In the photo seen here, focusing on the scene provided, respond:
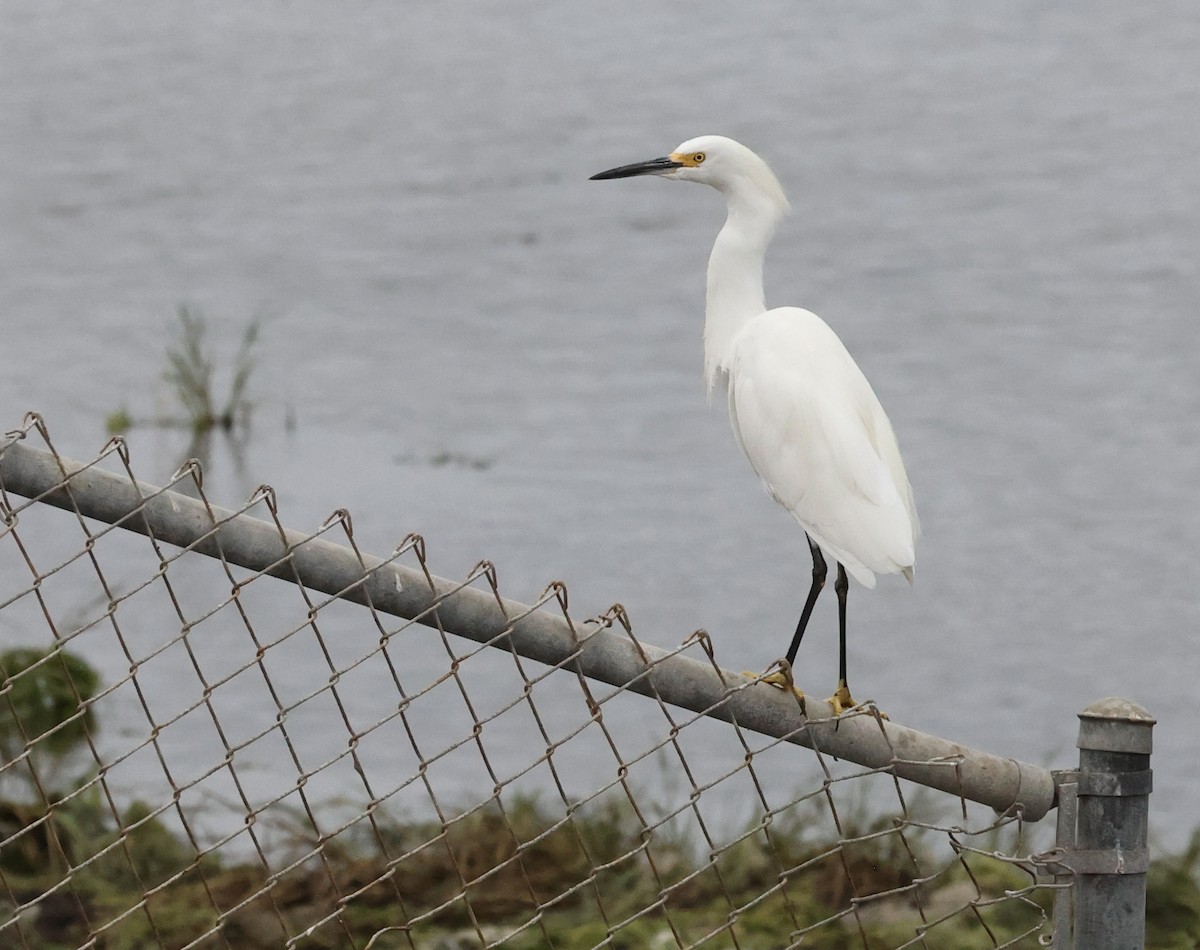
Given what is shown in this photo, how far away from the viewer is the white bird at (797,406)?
2.57m

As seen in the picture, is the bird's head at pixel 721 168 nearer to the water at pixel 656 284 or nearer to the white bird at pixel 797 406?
the white bird at pixel 797 406

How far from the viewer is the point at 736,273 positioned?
3195 millimetres

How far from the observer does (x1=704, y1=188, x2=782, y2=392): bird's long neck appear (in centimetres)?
319

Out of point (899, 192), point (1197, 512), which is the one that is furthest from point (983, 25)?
point (1197, 512)

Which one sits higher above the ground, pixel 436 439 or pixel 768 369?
pixel 768 369

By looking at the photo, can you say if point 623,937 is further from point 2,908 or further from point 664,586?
point 664,586

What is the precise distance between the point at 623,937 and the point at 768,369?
1105mm

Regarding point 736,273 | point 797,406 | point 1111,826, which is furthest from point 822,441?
point 1111,826

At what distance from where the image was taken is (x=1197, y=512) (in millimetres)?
5766

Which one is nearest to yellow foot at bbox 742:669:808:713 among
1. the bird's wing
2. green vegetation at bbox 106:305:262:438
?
the bird's wing

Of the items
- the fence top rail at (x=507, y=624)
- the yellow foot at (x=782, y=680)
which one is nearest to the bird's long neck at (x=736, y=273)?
the yellow foot at (x=782, y=680)

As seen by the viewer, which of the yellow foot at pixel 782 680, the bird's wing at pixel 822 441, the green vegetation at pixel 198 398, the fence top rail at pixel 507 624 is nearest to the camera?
the fence top rail at pixel 507 624

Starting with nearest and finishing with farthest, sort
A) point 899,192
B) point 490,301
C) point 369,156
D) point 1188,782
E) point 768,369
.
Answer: point 768,369 → point 1188,782 → point 490,301 → point 899,192 → point 369,156

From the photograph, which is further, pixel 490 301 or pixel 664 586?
pixel 490 301
